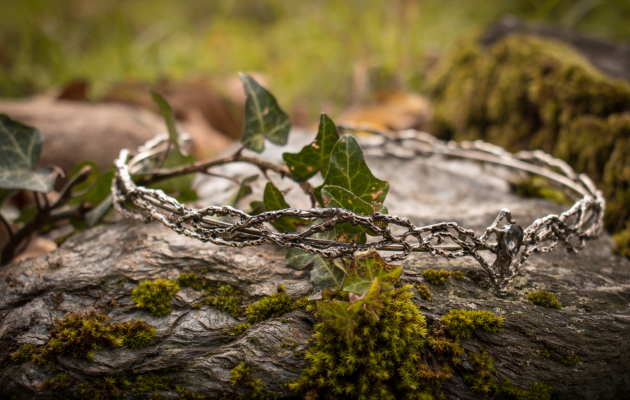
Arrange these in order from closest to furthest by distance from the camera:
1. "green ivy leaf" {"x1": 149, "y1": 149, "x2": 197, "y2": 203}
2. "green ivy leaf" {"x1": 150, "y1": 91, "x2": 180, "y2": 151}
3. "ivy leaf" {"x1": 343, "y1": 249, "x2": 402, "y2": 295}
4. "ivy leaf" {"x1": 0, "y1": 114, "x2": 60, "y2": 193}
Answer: "ivy leaf" {"x1": 343, "y1": 249, "x2": 402, "y2": 295} < "ivy leaf" {"x1": 0, "y1": 114, "x2": 60, "y2": 193} < "green ivy leaf" {"x1": 150, "y1": 91, "x2": 180, "y2": 151} < "green ivy leaf" {"x1": 149, "y1": 149, "x2": 197, "y2": 203}

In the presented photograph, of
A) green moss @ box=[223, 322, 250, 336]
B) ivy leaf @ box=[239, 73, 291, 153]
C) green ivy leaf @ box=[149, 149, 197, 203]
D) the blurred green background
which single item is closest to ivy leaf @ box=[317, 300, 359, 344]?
green moss @ box=[223, 322, 250, 336]

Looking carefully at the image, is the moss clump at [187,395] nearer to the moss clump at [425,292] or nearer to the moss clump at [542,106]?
the moss clump at [425,292]

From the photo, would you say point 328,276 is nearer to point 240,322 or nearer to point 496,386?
point 240,322

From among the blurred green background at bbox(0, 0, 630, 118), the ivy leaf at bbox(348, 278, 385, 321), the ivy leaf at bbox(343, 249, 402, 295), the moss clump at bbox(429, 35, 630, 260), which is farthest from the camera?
the blurred green background at bbox(0, 0, 630, 118)

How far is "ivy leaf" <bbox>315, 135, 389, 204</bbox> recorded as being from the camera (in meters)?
1.00

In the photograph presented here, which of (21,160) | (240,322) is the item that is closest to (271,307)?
(240,322)

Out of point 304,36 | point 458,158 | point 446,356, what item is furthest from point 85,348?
point 304,36

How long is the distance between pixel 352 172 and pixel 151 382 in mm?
774

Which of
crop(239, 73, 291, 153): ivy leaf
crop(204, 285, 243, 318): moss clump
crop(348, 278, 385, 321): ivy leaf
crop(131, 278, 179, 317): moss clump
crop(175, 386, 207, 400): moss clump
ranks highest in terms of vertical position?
crop(239, 73, 291, 153): ivy leaf

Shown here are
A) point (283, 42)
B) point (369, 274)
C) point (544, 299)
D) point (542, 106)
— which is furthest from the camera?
point (283, 42)

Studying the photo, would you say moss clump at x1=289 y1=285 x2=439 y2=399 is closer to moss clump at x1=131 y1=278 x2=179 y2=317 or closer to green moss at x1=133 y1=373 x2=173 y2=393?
green moss at x1=133 y1=373 x2=173 y2=393

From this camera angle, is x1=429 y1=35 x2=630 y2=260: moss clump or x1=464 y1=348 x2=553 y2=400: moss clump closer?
x1=464 y1=348 x2=553 y2=400: moss clump

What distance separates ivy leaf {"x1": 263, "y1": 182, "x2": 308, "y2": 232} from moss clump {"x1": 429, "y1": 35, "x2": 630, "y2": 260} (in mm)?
1521

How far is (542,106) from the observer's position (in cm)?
241
